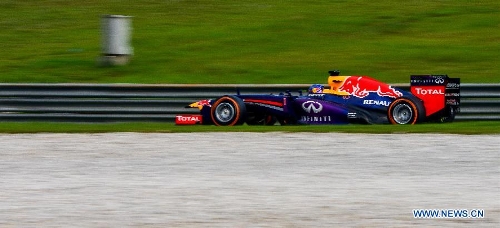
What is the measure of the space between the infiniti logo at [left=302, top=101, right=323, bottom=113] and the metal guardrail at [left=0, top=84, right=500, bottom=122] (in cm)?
109

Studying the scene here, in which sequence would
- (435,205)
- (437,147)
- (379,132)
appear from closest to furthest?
(435,205), (437,147), (379,132)

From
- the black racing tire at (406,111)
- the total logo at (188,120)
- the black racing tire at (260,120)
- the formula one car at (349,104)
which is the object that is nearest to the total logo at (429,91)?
the formula one car at (349,104)

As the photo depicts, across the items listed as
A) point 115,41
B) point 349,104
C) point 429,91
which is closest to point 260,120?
point 349,104

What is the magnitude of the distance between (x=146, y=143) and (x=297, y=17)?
920cm

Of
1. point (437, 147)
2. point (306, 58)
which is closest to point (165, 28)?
point (306, 58)

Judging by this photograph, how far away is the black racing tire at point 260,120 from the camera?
13188 mm

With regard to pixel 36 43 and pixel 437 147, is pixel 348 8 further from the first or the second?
pixel 437 147

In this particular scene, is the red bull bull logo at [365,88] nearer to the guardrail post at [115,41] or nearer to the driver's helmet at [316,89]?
the driver's helmet at [316,89]

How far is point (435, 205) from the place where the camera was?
6523mm

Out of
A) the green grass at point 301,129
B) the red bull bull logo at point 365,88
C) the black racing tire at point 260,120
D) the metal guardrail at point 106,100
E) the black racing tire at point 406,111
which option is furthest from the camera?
the metal guardrail at point 106,100

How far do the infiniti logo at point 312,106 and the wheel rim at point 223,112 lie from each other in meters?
1.00

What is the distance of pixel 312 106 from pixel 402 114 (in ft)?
3.91

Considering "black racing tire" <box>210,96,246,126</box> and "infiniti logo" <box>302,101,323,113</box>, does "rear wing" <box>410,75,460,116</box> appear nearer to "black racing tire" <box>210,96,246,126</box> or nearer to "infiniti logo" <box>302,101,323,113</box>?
"infiniti logo" <box>302,101,323,113</box>

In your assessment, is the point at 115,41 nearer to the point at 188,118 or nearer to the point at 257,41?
the point at 257,41
